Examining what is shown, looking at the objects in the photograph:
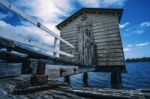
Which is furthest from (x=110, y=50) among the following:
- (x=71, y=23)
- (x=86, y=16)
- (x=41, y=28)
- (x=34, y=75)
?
(x=34, y=75)

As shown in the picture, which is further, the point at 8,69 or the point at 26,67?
the point at 8,69

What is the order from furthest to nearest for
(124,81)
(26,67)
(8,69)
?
(124,81), (8,69), (26,67)

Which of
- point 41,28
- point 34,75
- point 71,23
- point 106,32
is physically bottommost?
point 34,75

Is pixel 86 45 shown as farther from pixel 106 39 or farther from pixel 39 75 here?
pixel 39 75

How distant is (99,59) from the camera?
1070cm

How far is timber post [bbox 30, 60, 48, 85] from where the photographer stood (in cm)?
240

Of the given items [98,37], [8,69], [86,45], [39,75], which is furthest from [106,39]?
[39,75]

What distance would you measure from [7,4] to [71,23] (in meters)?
11.3

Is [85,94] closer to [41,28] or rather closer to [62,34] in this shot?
[41,28]

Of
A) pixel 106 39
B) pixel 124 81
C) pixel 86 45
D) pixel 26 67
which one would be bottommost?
pixel 124 81

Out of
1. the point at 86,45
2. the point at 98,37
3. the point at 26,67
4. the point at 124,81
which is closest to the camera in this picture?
the point at 26,67

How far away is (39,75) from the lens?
2434mm

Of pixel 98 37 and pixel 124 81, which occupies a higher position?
pixel 98 37

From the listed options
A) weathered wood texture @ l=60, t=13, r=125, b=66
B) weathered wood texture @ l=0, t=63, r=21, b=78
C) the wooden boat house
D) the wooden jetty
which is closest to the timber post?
weathered wood texture @ l=0, t=63, r=21, b=78
